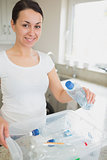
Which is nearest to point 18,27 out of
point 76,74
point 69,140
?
point 69,140

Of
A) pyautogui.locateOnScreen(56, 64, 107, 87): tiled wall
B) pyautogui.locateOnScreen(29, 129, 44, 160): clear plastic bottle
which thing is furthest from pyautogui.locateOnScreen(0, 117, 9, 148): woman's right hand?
pyautogui.locateOnScreen(56, 64, 107, 87): tiled wall

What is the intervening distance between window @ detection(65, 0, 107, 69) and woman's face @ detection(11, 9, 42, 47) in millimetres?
1609

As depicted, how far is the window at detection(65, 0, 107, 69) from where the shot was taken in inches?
91.0

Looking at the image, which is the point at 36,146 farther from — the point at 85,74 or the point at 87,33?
the point at 87,33

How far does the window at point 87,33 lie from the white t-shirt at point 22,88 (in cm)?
152

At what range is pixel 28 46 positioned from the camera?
3.32ft

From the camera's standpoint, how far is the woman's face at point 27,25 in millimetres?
922

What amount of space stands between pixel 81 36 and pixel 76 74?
0.64 m

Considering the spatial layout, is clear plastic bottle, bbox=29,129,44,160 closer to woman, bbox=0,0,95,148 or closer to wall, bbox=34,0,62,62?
woman, bbox=0,0,95,148

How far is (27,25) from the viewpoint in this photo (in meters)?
0.94

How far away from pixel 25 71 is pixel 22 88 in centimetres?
11

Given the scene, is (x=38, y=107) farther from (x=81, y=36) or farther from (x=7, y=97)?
(x=81, y=36)

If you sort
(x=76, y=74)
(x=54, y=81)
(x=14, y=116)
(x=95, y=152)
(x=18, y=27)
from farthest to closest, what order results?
(x=76, y=74) → (x=54, y=81) → (x=14, y=116) → (x=18, y=27) → (x=95, y=152)

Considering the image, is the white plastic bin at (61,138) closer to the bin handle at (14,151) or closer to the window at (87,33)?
the bin handle at (14,151)
